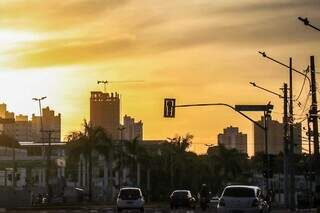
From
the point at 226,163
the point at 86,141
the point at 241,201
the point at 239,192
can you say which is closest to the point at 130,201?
the point at 239,192

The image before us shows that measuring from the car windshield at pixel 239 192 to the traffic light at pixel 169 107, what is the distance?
14.8 m

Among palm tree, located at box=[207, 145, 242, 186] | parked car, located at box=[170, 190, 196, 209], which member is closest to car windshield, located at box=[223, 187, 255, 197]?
parked car, located at box=[170, 190, 196, 209]

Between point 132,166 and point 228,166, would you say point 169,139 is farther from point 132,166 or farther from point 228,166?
point 228,166

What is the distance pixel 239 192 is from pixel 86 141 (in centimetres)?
7114

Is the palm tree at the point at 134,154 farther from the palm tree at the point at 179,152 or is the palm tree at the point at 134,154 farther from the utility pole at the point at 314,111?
the utility pole at the point at 314,111

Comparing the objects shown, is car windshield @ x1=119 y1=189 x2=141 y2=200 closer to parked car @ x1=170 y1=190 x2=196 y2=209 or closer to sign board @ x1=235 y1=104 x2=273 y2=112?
parked car @ x1=170 y1=190 x2=196 y2=209

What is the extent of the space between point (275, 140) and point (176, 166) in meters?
40.9

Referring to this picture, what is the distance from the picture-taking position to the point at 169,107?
49781 mm

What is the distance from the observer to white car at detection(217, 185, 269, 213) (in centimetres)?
3431

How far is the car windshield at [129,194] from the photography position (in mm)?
54219

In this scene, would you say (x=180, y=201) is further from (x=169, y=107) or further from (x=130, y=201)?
(x=169, y=107)

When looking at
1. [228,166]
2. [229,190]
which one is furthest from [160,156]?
[229,190]

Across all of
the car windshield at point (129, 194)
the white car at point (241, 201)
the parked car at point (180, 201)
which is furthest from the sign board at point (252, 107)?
the white car at point (241, 201)

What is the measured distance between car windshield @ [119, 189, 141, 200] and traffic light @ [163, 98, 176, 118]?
726cm
